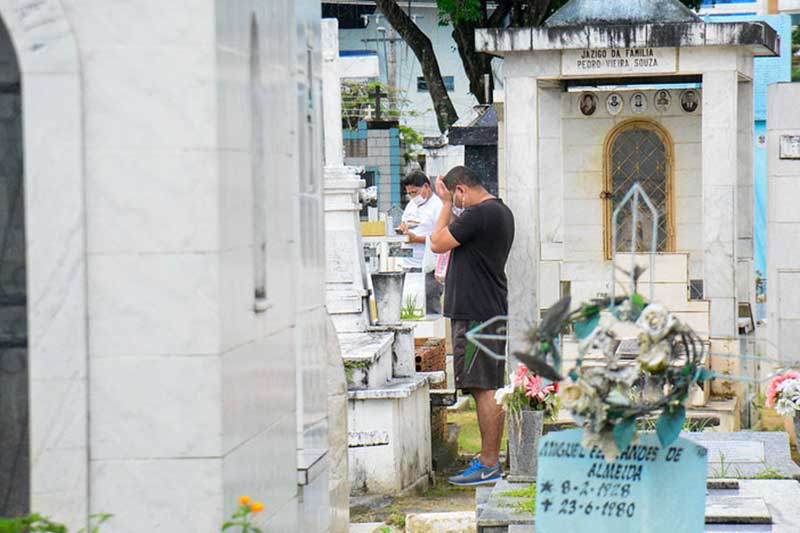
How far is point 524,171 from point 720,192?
1468mm

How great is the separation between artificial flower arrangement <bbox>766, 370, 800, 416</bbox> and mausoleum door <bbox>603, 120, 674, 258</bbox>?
425cm

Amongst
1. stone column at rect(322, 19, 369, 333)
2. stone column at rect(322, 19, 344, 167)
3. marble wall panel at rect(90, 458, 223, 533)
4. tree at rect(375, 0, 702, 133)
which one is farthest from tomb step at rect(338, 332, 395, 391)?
tree at rect(375, 0, 702, 133)

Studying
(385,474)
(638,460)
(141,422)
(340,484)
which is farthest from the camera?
(385,474)

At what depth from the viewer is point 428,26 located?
1597 inches

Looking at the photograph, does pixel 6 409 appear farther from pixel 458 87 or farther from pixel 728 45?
pixel 458 87

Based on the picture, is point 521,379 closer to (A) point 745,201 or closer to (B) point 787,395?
(B) point 787,395

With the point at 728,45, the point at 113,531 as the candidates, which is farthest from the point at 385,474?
the point at 113,531

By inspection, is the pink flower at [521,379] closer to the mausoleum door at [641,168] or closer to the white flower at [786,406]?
the white flower at [786,406]

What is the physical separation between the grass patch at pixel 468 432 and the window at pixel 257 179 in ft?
20.2

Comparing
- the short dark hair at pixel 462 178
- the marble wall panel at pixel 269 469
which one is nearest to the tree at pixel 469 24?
the short dark hair at pixel 462 178

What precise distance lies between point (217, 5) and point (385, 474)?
211 inches

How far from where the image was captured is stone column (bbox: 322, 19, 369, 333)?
34.5ft

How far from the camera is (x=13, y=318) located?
4.28m

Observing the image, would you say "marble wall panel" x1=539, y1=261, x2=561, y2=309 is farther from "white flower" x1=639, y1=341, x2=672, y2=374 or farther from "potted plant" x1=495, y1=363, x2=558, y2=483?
"white flower" x1=639, y1=341, x2=672, y2=374
